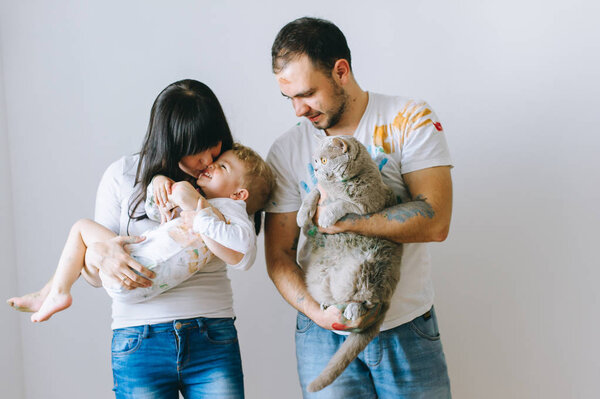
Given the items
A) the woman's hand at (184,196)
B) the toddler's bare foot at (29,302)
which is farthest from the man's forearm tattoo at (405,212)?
the toddler's bare foot at (29,302)

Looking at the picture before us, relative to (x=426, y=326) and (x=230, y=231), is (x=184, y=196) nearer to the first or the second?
(x=230, y=231)

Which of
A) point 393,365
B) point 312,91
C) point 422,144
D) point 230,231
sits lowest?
point 393,365

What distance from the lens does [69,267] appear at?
149 centimetres

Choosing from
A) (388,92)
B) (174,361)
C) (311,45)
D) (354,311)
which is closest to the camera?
(354,311)

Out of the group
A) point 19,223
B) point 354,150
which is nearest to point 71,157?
point 19,223

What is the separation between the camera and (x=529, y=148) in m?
2.14

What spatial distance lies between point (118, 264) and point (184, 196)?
0.85ft

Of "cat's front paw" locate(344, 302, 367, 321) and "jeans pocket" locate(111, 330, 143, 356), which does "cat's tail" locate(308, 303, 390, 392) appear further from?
"jeans pocket" locate(111, 330, 143, 356)

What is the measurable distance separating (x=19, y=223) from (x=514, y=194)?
2.12 m

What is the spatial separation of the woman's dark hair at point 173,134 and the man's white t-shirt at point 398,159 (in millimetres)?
292

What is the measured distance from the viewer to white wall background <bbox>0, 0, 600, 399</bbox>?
2111 millimetres

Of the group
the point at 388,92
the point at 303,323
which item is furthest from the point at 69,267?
the point at 388,92

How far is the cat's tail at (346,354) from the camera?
142cm

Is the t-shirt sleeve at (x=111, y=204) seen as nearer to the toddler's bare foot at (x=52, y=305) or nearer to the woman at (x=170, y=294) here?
the woman at (x=170, y=294)
